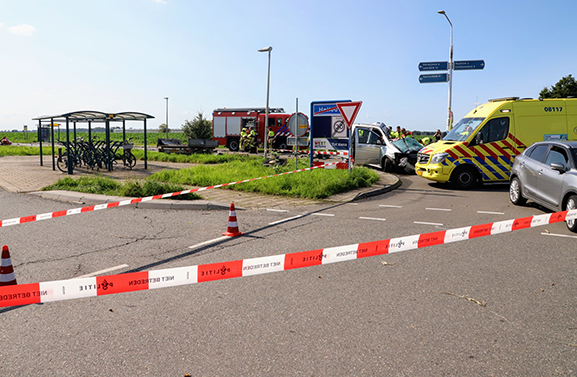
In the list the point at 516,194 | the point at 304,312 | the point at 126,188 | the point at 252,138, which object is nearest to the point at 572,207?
the point at 516,194

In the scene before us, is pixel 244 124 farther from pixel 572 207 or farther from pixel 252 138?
pixel 572 207

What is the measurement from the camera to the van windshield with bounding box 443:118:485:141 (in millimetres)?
12738

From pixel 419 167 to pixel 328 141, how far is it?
9.41ft

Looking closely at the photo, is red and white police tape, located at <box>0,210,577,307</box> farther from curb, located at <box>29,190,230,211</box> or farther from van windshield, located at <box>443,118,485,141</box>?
van windshield, located at <box>443,118,485,141</box>

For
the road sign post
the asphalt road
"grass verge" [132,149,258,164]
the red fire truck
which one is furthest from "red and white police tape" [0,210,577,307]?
the red fire truck

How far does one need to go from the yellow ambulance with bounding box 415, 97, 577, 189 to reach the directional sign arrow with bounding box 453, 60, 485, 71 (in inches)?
402

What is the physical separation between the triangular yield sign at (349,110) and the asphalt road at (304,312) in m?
6.51

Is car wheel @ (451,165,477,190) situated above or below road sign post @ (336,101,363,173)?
below

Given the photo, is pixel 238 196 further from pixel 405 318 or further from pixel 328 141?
pixel 405 318

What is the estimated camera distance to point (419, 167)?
44.4 ft

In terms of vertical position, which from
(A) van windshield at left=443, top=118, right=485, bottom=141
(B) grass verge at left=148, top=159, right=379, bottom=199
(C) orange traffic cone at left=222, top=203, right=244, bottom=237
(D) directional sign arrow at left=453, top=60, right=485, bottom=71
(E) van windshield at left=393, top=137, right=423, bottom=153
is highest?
(D) directional sign arrow at left=453, top=60, right=485, bottom=71

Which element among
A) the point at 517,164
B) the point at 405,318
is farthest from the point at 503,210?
the point at 405,318

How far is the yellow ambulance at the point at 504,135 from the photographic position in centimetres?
1253

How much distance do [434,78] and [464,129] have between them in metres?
10.7
